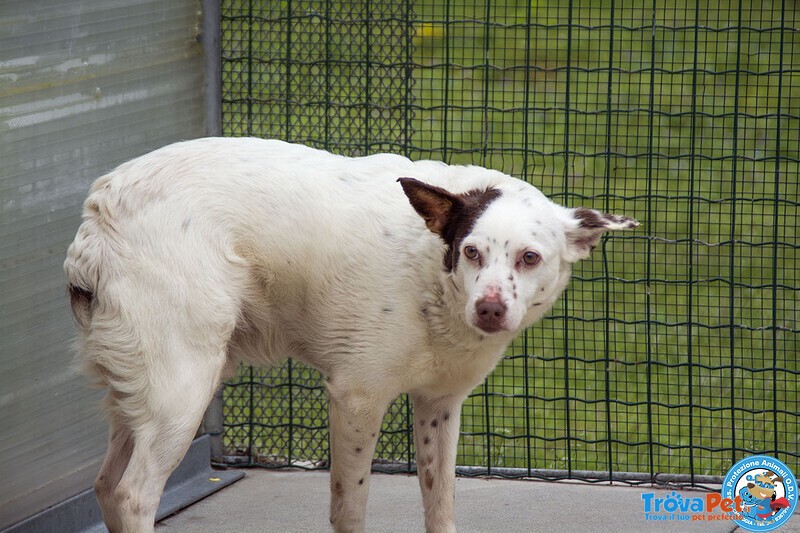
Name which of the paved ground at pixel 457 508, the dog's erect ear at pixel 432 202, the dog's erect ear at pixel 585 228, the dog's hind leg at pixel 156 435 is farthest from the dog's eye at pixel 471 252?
the paved ground at pixel 457 508

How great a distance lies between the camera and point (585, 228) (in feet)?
11.7

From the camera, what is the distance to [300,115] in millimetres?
5086

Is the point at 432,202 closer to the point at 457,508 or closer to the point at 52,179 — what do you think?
the point at 52,179

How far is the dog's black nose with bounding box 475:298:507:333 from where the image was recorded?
3262 millimetres

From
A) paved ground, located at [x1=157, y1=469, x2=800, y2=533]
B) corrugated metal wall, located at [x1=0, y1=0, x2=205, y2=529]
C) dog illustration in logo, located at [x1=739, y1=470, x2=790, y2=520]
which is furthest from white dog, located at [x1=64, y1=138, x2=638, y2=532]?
dog illustration in logo, located at [x1=739, y1=470, x2=790, y2=520]

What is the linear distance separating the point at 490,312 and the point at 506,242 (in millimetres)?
268

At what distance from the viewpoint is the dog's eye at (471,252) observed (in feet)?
11.2

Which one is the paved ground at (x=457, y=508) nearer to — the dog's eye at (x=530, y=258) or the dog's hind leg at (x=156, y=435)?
the dog's hind leg at (x=156, y=435)

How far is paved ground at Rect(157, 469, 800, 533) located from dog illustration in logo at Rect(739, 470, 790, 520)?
0.09 m

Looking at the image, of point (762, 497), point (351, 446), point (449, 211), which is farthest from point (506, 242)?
point (762, 497)

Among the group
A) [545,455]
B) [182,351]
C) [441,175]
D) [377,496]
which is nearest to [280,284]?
[182,351]

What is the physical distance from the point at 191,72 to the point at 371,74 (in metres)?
0.87

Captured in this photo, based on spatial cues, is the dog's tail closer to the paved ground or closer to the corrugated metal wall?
the corrugated metal wall

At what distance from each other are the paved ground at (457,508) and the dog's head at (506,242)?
124cm
